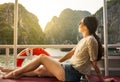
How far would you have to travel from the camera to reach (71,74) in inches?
91.3

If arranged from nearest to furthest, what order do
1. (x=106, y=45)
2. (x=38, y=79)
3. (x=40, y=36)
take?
(x=38, y=79) < (x=106, y=45) < (x=40, y=36)

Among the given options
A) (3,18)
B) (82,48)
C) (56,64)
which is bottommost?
(56,64)

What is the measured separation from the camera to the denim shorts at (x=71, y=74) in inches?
90.5

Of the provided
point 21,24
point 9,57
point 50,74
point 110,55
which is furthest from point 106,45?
point 21,24

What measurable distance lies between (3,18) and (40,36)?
4484 mm

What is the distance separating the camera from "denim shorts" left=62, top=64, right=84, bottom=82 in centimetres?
230

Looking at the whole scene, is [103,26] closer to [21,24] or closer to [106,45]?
[106,45]

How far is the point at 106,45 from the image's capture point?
309 cm

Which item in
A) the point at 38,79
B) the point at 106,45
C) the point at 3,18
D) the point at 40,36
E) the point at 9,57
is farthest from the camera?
the point at 3,18

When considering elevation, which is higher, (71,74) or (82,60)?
(82,60)

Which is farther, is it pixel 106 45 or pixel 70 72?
pixel 106 45

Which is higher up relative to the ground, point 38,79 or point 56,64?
point 56,64

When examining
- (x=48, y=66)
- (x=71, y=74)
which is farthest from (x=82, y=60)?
(x=48, y=66)

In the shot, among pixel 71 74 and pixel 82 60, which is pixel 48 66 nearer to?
pixel 71 74
